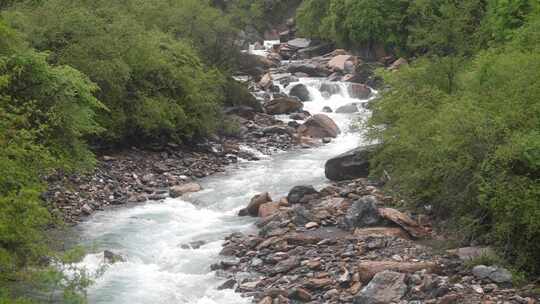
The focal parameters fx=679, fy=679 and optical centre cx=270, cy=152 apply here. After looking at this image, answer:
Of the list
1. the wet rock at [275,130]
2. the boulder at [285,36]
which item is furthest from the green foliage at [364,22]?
the wet rock at [275,130]

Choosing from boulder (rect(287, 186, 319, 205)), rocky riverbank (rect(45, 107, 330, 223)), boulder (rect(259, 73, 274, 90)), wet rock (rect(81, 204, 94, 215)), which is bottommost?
boulder (rect(287, 186, 319, 205))

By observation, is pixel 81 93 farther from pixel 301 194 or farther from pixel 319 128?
pixel 319 128

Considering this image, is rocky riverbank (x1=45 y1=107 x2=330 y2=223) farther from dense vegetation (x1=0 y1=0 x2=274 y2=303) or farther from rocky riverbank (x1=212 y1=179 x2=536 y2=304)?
rocky riverbank (x1=212 y1=179 x2=536 y2=304)

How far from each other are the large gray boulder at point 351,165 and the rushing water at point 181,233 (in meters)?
0.70

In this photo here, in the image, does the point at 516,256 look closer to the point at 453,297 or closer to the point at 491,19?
the point at 453,297

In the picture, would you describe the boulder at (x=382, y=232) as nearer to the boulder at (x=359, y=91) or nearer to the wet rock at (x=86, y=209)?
the wet rock at (x=86, y=209)

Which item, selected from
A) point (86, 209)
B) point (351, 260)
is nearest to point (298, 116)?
point (86, 209)

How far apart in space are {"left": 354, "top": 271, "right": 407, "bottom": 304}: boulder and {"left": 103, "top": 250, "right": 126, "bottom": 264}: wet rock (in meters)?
6.69

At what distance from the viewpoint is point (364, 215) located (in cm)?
1975

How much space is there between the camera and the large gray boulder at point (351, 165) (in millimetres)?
25445

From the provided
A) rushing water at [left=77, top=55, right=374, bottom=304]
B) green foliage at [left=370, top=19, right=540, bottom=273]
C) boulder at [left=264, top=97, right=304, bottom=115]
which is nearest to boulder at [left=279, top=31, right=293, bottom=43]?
boulder at [left=264, top=97, right=304, bottom=115]

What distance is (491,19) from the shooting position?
30.8m

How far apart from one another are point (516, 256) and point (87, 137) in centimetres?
1755

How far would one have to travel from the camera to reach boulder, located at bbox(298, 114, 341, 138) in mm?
35344
